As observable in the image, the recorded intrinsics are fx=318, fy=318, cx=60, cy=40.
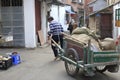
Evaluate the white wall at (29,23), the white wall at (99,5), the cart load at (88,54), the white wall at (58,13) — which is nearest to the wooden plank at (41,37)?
the white wall at (29,23)

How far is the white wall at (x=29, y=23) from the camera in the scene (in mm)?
17781

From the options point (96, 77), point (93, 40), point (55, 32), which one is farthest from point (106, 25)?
point (96, 77)

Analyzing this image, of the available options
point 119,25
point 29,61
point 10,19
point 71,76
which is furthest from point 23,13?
point 71,76

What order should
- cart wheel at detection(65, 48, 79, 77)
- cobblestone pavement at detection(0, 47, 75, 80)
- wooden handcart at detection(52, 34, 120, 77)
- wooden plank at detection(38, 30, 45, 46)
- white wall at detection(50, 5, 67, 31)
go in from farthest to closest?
white wall at detection(50, 5, 67, 31) → wooden plank at detection(38, 30, 45, 46) → cobblestone pavement at detection(0, 47, 75, 80) → cart wheel at detection(65, 48, 79, 77) → wooden handcart at detection(52, 34, 120, 77)

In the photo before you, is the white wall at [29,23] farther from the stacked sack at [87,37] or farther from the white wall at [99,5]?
the white wall at [99,5]

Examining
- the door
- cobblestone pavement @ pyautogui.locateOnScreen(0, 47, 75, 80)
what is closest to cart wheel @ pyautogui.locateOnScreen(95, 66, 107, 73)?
cobblestone pavement @ pyautogui.locateOnScreen(0, 47, 75, 80)

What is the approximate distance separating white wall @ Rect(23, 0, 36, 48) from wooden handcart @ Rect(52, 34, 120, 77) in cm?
775

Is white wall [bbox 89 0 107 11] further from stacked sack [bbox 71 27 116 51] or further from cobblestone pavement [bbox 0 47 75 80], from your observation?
stacked sack [bbox 71 27 116 51]

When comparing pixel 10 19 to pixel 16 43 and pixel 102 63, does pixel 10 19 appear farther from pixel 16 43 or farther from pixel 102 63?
pixel 102 63

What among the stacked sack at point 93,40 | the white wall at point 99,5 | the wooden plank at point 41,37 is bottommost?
the wooden plank at point 41,37

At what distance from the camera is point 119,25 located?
70.7ft

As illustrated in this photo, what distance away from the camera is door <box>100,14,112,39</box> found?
28650 mm

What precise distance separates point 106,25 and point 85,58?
68.9 feet

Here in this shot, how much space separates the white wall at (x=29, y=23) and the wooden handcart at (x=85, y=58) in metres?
7.75
